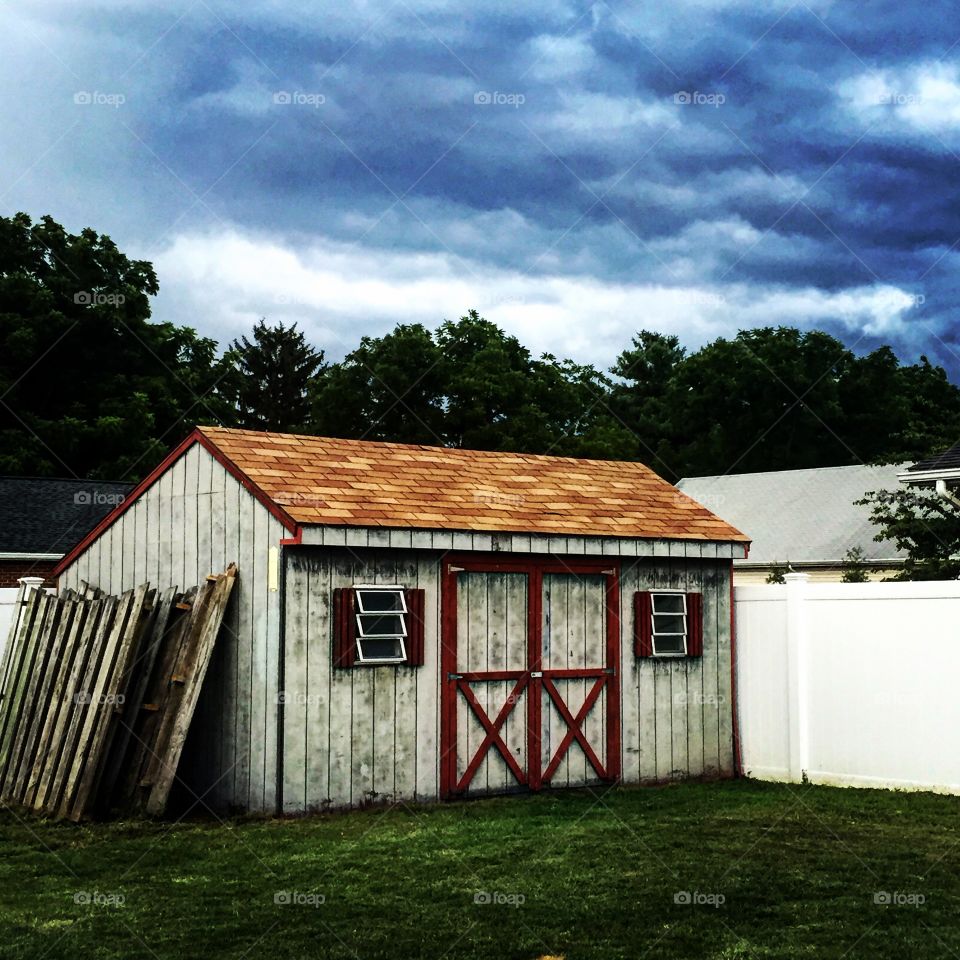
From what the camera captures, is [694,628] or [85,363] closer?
[694,628]

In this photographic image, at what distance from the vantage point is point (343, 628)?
11.9m

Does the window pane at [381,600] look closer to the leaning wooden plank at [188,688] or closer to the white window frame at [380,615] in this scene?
the white window frame at [380,615]

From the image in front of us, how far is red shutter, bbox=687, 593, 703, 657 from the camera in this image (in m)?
14.5

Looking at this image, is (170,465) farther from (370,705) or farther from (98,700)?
(370,705)

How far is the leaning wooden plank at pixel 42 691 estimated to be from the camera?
12.2 meters

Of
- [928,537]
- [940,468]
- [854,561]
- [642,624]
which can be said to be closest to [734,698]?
[642,624]

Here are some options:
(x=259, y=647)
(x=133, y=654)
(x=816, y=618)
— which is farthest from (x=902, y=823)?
(x=133, y=654)

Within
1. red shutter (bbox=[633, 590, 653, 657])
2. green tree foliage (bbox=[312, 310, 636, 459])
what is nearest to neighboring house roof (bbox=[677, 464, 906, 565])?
green tree foliage (bbox=[312, 310, 636, 459])

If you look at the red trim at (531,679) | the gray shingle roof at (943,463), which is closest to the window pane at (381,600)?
the red trim at (531,679)

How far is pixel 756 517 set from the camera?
34250mm

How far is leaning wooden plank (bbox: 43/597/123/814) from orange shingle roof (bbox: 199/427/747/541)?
1.86m

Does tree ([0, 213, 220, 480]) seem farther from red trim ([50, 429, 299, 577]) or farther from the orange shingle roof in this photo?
the orange shingle roof

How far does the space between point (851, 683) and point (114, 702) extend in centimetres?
727

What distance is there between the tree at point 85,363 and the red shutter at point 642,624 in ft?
81.6
